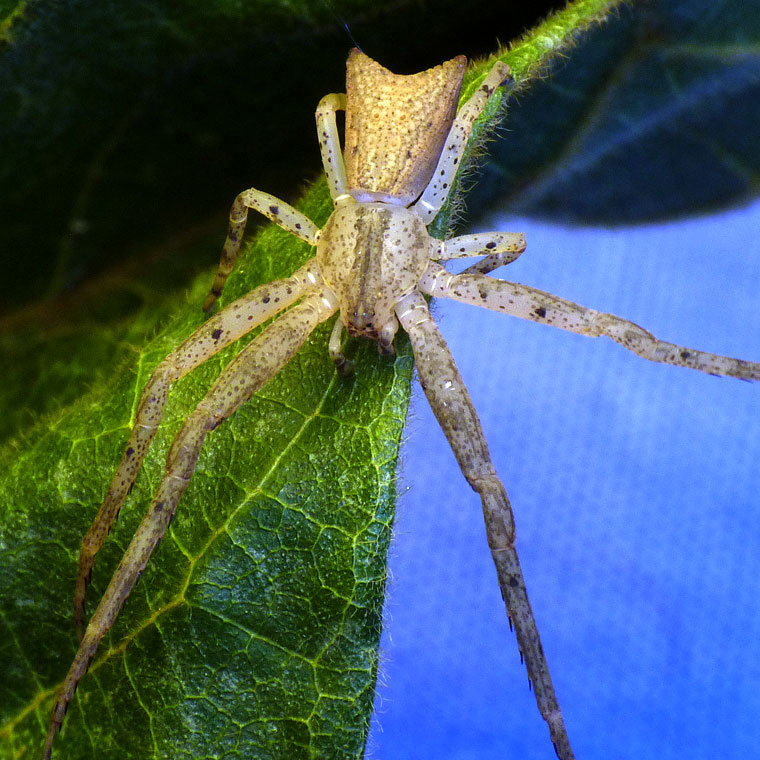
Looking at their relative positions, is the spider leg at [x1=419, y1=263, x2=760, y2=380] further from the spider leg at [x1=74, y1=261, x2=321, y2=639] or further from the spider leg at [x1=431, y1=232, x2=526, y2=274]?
the spider leg at [x1=74, y1=261, x2=321, y2=639]

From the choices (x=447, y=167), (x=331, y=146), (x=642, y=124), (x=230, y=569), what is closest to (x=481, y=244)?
(x=447, y=167)

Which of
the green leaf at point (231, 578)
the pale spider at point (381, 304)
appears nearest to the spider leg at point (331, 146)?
the pale spider at point (381, 304)

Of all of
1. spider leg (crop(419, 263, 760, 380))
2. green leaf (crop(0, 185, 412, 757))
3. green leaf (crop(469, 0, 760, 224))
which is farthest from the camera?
green leaf (crop(469, 0, 760, 224))

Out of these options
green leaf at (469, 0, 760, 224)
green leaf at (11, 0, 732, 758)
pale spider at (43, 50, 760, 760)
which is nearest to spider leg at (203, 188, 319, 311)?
pale spider at (43, 50, 760, 760)

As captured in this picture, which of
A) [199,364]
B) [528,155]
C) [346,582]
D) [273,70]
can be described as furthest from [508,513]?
[273,70]

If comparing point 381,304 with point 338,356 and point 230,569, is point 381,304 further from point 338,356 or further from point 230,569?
point 230,569

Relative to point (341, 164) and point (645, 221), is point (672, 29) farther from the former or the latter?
point (341, 164)
